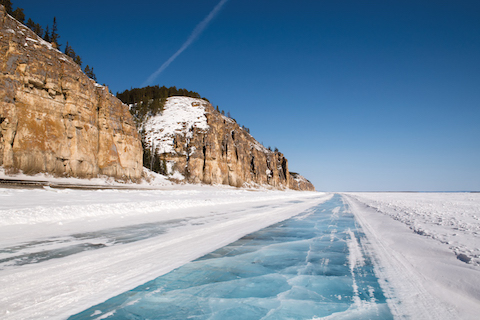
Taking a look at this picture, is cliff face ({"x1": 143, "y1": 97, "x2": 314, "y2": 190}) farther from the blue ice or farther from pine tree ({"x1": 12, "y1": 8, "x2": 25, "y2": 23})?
the blue ice

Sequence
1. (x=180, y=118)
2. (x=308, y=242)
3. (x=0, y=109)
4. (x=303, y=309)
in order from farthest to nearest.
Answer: (x=180, y=118) → (x=0, y=109) → (x=308, y=242) → (x=303, y=309)

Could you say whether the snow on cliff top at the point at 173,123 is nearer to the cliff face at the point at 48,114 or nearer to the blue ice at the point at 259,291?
the cliff face at the point at 48,114

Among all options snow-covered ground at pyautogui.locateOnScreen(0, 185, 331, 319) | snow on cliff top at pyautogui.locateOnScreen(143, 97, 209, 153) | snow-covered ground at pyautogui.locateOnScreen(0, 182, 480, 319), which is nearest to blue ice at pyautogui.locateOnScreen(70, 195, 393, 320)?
snow-covered ground at pyautogui.locateOnScreen(0, 182, 480, 319)

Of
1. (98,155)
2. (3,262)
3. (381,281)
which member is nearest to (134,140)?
(98,155)

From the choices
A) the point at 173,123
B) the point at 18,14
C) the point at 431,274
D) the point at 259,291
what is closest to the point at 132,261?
the point at 259,291

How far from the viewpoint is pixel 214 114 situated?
237 ft

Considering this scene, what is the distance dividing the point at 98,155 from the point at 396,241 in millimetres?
36477

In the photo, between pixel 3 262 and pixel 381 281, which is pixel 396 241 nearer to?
pixel 381 281

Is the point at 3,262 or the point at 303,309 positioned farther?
the point at 3,262

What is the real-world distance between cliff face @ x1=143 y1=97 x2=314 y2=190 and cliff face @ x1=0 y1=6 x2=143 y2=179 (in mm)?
20454

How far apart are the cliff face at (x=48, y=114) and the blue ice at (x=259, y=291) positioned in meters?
28.2

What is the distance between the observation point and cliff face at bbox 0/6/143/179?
2442 centimetres

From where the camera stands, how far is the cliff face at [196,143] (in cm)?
5750

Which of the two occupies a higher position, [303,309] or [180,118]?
[180,118]
